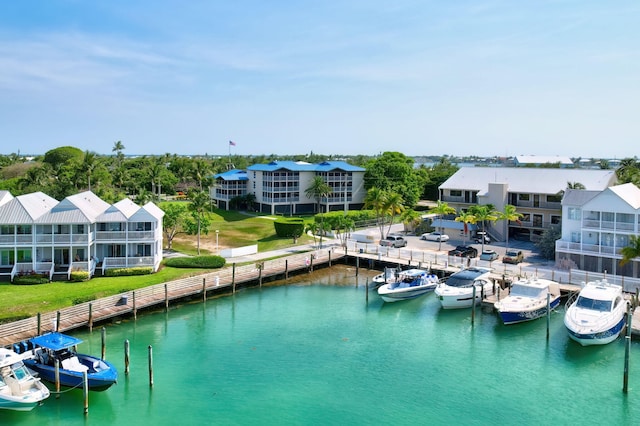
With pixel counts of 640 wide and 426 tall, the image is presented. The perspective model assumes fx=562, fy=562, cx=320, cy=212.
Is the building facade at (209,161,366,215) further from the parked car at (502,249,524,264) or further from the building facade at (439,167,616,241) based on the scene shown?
the parked car at (502,249,524,264)

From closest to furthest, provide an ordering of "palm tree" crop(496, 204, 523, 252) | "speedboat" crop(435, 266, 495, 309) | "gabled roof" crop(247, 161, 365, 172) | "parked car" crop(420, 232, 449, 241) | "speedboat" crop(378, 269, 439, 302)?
1. "speedboat" crop(435, 266, 495, 309)
2. "speedboat" crop(378, 269, 439, 302)
3. "palm tree" crop(496, 204, 523, 252)
4. "parked car" crop(420, 232, 449, 241)
5. "gabled roof" crop(247, 161, 365, 172)

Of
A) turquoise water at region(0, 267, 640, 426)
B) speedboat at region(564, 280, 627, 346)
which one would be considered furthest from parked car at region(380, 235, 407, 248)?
speedboat at region(564, 280, 627, 346)

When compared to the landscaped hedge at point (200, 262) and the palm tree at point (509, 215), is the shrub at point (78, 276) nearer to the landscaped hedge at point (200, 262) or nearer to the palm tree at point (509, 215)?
the landscaped hedge at point (200, 262)

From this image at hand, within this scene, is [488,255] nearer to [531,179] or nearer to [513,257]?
[513,257]

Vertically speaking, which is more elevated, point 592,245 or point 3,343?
point 592,245

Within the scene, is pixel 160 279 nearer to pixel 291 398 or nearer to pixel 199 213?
pixel 199 213

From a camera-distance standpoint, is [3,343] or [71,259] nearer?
[3,343]

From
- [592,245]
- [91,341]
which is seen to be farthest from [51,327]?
[592,245]
